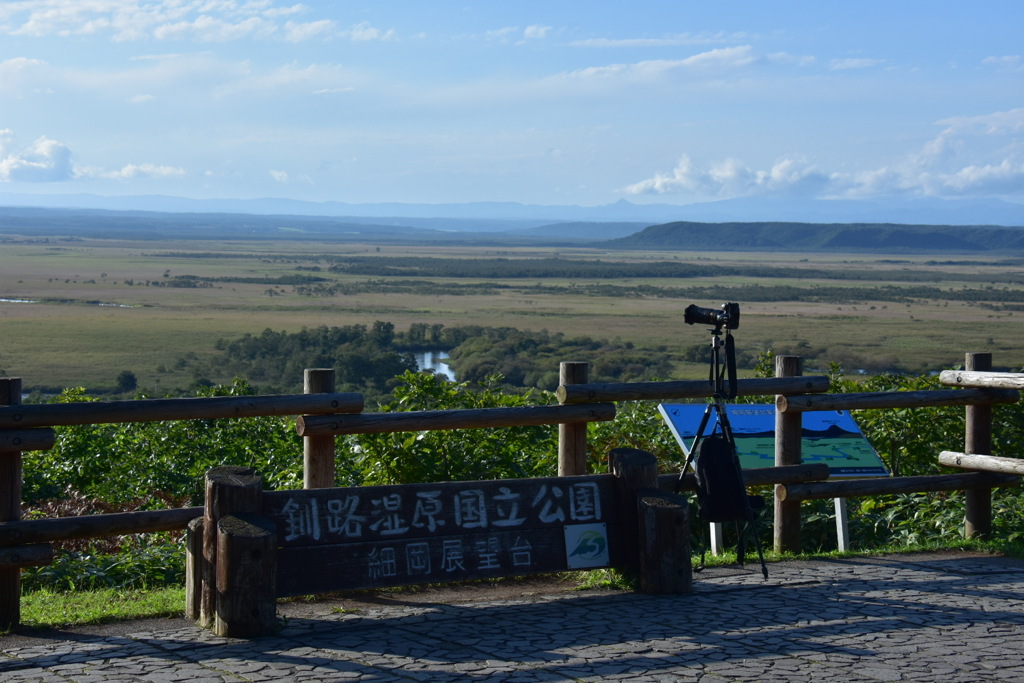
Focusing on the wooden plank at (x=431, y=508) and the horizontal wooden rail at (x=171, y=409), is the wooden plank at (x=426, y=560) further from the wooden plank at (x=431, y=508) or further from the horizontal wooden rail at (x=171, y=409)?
the horizontal wooden rail at (x=171, y=409)

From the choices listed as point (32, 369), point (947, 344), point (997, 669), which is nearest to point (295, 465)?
point (997, 669)

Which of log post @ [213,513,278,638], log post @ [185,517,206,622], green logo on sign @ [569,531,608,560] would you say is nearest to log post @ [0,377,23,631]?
log post @ [185,517,206,622]

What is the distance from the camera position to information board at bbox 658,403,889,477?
26.8 ft

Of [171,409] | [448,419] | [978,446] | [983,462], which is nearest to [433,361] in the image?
[978,446]

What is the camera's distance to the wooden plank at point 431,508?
19.5ft

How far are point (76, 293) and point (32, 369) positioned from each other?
42.8 meters

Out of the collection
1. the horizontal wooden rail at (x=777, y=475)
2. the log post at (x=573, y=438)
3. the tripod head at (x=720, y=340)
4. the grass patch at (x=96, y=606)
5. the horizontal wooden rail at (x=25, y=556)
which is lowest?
the grass patch at (x=96, y=606)

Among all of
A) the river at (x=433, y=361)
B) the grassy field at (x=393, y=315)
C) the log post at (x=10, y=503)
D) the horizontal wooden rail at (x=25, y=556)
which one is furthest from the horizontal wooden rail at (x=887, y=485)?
the river at (x=433, y=361)

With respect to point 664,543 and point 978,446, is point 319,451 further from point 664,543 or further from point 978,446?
point 978,446

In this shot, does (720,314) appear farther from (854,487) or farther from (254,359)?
(254,359)

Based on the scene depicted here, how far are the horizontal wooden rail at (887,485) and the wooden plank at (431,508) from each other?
167cm

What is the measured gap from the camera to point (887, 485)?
7.89 m

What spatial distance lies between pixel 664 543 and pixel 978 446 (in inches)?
116

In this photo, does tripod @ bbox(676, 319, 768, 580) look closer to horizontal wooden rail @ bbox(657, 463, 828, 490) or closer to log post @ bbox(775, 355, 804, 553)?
horizontal wooden rail @ bbox(657, 463, 828, 490)
